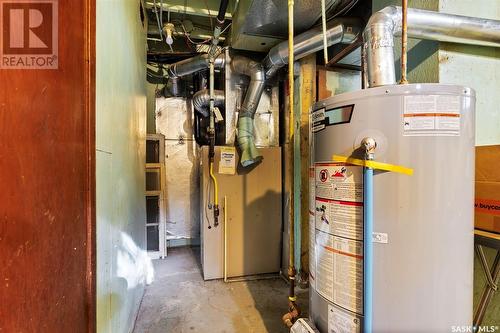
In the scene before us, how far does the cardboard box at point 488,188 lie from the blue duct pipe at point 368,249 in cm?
70

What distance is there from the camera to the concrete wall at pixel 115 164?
0.99 meters

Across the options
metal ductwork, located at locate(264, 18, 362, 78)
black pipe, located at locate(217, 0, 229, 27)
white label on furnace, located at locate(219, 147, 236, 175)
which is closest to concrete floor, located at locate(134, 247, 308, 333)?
white label on furnace, located at locate(219, 147, 236, 175)

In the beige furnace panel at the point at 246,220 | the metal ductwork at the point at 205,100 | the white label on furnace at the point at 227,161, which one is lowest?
the beige furnace panel at the point at 246,220

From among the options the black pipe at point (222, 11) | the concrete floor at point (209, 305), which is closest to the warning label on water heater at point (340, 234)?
the concrete floor at point (209, 305)

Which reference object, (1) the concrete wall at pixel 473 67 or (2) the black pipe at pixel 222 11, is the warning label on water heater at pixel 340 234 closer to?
(1) the concrete wall at pixel 473 67

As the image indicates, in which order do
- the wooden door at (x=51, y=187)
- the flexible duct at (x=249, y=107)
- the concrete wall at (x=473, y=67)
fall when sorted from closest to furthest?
the wooden door at (x=51, y=187)
the concrete wall at (x=473, y=67)
the flexible duct at (x=249, y=107)

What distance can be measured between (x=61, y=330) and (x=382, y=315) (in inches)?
40.2

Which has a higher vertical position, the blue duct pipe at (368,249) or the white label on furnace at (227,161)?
the white label on furnace at (227,161)

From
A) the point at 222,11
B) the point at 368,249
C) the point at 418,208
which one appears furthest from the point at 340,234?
the point at 222,11

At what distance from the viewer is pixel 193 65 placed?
281cm

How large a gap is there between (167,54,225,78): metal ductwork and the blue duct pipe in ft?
7.74

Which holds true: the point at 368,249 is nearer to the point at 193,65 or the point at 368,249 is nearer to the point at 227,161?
the point at 227,161

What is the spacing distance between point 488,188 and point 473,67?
0.74 meters

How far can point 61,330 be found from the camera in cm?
75
